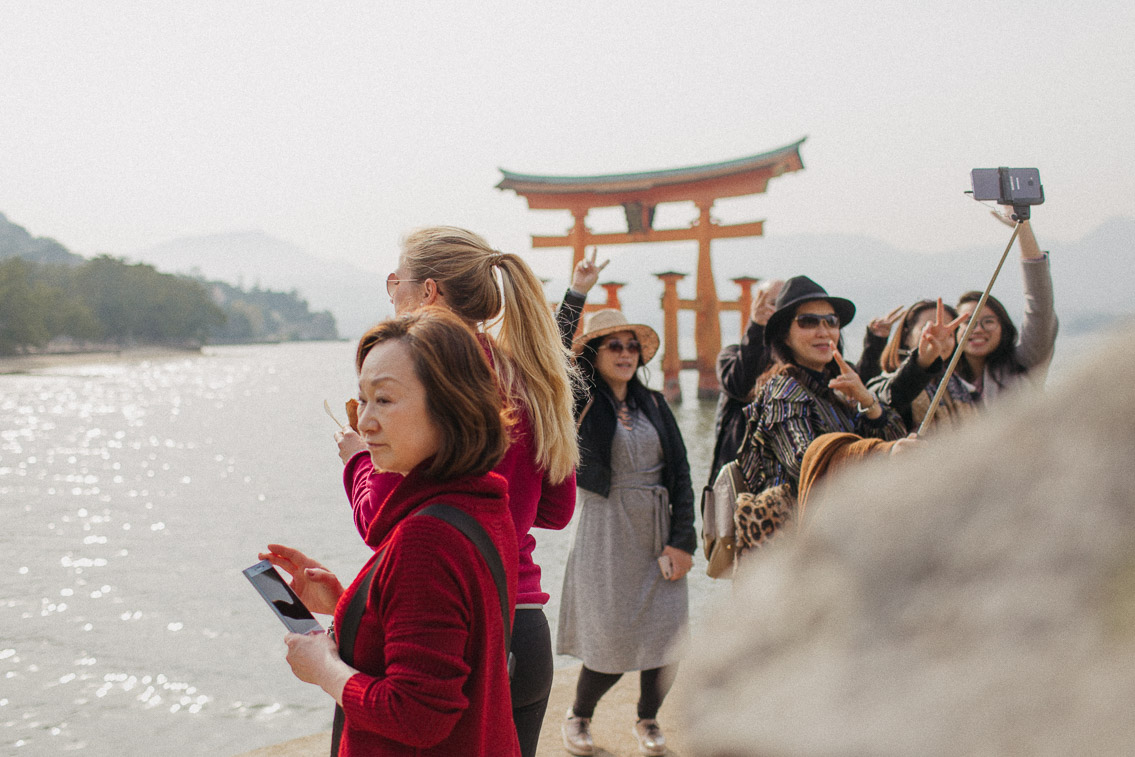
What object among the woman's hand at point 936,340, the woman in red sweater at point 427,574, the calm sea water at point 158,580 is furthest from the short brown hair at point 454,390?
the woman's hand at point 936,340

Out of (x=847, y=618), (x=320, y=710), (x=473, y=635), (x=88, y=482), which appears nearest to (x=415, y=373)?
(x=473, y=635)

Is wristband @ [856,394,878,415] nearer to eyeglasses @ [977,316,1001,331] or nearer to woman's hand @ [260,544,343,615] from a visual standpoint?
eyeglasses @ [977,316,1001,331]

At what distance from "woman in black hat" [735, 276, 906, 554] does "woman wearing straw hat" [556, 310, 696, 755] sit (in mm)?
382

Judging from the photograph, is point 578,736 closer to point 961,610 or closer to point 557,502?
point 557,502

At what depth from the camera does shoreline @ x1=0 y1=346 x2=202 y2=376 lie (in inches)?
1577

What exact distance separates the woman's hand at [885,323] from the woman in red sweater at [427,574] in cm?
329

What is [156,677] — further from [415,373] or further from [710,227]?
[710,227]

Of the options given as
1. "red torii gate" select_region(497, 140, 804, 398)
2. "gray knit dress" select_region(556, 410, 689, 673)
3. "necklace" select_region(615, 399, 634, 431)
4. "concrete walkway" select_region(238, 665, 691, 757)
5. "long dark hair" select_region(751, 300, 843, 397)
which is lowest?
"concrete walkway" select_region(238, 665, 691, 757)

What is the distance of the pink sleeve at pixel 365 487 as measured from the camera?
1.44m

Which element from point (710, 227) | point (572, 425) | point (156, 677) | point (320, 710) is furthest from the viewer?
point (710, 227)

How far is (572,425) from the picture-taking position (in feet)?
5.57

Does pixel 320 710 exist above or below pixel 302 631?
below

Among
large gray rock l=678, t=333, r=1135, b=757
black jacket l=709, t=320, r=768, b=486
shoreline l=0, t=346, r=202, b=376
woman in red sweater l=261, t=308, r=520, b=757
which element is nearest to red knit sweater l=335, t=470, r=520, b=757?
woman in red sweater l=261, t=308, r=520, b=757

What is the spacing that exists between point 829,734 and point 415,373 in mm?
957
